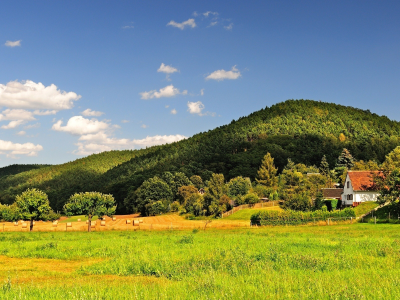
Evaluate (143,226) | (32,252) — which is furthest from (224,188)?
(32,252)

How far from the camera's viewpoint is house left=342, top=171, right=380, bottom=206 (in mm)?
73625

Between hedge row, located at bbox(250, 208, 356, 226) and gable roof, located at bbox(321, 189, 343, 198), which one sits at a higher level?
gable roof, located at bbox(321, 189, 343, 198)

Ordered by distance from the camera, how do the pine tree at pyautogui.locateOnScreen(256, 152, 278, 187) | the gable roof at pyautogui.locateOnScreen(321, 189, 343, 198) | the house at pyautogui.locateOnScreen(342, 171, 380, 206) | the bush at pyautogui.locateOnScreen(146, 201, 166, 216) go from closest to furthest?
the house at pyautogui.locateOnScreen(342, 171, 380, 206)
the gable roof at pyautogui.locateOnScreen(321, 189, 343, 198)
the bush at pyautogui.locateOnScreen(146, 201, 166, 216)
the pine tree at pyautogui.locateOnScreen(256, 152, 278, 187)

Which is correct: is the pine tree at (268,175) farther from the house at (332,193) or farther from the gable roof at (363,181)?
the gable roof at (363,181)

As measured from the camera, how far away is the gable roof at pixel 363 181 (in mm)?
73625

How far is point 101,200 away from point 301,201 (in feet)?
131

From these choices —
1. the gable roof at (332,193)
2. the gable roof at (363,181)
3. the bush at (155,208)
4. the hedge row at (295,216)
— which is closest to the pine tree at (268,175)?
the gable roof at (332,193)

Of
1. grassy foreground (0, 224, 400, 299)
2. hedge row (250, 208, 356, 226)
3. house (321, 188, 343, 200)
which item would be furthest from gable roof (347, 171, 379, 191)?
grassy foreground (0, 224, 400, 299)

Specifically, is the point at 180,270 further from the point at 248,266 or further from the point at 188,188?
the point at 188,188

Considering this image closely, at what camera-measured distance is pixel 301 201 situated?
73.1m

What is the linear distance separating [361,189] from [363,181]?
7.65ft

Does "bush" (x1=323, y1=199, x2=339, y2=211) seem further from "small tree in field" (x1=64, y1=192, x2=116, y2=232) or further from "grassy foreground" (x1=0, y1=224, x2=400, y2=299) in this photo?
"grassy foreground" (x1=0, y1=224, x2=400, y2=299)

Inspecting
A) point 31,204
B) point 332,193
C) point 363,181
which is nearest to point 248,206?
point 332,193

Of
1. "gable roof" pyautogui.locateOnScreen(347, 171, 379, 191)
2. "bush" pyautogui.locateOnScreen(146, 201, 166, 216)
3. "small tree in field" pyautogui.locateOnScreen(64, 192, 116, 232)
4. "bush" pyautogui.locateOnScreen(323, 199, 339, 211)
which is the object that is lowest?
"bush" pyautogui.locateOnScreen(146, 201, 166, 216)
